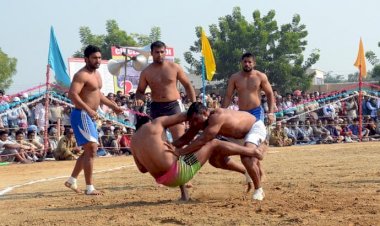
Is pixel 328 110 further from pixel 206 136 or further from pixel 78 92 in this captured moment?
pixel 206 136

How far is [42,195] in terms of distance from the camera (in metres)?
8.12

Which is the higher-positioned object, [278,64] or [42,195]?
[278,64]

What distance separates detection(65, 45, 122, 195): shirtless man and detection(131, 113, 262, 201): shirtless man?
1.64m

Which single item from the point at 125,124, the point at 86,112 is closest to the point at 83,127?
the point at 86,112

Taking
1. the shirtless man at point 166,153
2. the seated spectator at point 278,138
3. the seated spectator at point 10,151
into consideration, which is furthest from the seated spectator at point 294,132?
the shirtless man at point 166,153

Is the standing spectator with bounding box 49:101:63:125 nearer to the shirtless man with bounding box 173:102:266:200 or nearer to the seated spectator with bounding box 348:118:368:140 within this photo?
the seated spectator with bounding box 348:118:368:140

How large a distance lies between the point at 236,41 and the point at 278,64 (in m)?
3.01

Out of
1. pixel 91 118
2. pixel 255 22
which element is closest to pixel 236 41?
pixel 255 22

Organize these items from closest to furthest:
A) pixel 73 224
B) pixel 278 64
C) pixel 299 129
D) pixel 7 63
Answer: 1. pixel 73 224
2. pixel 299 129
3. pixel 278 64
4. pixel 7 63

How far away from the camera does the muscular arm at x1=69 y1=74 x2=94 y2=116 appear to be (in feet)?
25.6

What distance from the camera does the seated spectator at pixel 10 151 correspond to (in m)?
14.3

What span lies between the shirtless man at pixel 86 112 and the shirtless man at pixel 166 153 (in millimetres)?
1643

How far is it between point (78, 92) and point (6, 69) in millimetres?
47001

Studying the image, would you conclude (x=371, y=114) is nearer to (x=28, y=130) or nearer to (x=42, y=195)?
(x=28, y=130)
